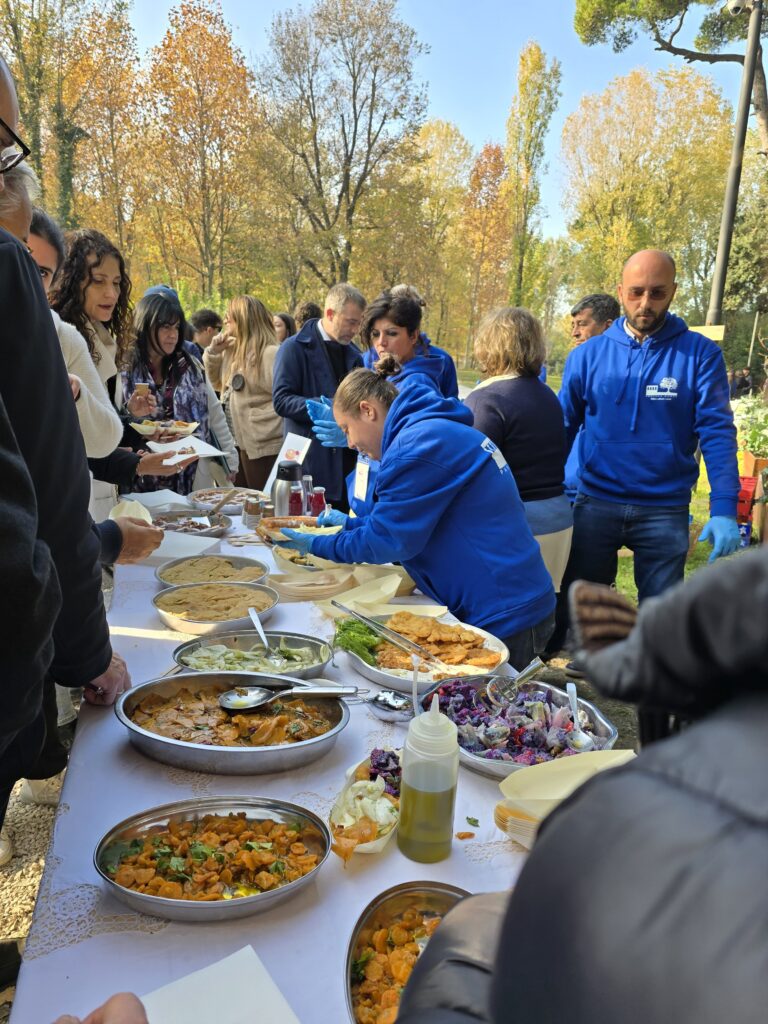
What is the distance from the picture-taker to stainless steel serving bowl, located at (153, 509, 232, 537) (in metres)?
2.96

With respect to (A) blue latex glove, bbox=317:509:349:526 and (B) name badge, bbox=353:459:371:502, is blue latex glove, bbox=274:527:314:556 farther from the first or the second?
(B) name badge, bbox=353:459:371:502

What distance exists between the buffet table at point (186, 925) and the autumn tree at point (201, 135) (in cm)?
1715

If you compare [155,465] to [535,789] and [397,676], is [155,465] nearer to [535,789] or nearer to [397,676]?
[397,676]

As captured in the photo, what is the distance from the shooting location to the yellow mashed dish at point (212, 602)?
1938 millimetres

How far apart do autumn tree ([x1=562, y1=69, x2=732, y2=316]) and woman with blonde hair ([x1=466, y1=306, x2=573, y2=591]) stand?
23.8 m

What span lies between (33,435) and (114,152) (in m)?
18.6

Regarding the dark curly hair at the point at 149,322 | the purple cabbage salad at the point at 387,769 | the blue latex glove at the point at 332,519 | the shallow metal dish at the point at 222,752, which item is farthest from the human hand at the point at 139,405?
the purple cabbage salad at the point at 387,769

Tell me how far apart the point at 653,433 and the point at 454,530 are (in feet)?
5.26

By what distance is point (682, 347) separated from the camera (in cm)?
336

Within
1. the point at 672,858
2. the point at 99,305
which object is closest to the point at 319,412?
the point at 99,305

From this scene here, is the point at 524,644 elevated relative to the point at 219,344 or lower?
lower

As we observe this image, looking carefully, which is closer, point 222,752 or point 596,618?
point 596,618

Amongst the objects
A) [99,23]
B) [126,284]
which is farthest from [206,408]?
[99,23]

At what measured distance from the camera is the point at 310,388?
4609 mm
